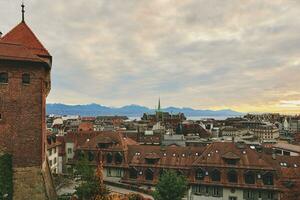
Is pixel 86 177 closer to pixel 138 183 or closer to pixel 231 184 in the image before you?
pixel 138 183

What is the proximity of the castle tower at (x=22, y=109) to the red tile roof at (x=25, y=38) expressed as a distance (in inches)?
89.0

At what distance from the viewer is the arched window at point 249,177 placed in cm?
4309

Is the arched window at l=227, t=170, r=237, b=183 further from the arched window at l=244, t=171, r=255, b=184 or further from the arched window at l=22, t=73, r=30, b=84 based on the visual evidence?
the arched window at l=22, t=73, r=30, b=84

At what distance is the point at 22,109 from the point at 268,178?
1250 inches

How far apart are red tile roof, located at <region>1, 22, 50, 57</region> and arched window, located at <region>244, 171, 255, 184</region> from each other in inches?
1168

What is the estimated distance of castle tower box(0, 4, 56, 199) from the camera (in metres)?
28.6

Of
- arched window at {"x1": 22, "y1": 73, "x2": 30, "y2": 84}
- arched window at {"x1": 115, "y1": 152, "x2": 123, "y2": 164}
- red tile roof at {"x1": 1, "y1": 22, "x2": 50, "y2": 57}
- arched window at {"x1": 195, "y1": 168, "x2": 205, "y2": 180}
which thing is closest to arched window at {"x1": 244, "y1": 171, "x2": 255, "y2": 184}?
arched window at {"x1": 195, "y1": 168, "x2": 205, "y2": 180}

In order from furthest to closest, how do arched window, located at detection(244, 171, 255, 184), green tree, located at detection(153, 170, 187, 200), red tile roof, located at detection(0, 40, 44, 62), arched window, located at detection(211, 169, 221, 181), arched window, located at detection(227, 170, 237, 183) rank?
arched window, located at detection(211, 169, 221, 181), arched window, located at detection(227, 170, 237, 183), arched window, located at detection(244, 171, 255, 184), green tree, located at detection(153, 170, 187, 200), red tile roof, located at detection(0, 40, 44, 62)

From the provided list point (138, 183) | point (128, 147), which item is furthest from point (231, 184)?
point (128, 147)

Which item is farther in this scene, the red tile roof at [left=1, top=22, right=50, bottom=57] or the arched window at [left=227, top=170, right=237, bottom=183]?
the arched window at [left=227, top=170, right=237, bottom=183]

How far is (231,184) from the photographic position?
4331cm

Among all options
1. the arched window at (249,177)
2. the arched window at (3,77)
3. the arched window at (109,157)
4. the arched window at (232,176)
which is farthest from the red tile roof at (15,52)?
the arched window at (249,177)

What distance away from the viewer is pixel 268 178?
1674 inches

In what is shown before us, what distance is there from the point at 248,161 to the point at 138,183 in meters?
15.9
